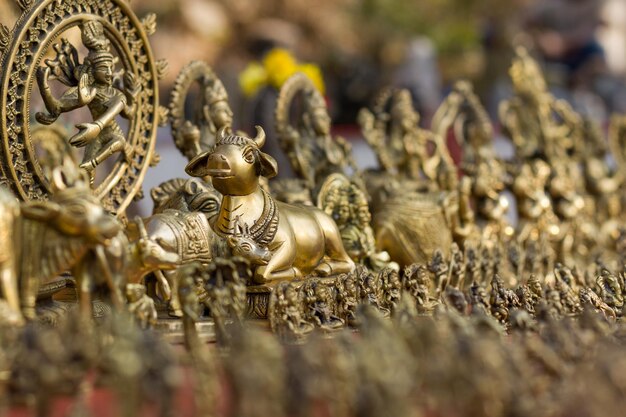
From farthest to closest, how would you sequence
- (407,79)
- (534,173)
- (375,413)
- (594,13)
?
(594,13) → (407,79) → (534,173) → (375,413)

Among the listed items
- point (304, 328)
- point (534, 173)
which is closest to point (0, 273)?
point (304, 328)

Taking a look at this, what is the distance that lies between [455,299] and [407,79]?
5.69 metres

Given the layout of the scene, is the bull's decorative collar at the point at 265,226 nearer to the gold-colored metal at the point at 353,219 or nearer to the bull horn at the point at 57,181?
the gold-colored metal at the point at 353,219

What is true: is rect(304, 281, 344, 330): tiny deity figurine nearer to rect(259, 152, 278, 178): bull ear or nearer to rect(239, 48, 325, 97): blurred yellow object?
rect(259, 152, 278, 178): bull ear

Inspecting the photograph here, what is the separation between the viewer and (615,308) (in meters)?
3.18

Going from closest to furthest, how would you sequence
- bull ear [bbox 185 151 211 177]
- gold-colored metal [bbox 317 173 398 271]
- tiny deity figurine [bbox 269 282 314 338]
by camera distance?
tiny deity figurine [bbox 269 282 314 338] < bull ear [bbox 185 151 211 177] < gold-colored metal [bbox 317 173 398 271]

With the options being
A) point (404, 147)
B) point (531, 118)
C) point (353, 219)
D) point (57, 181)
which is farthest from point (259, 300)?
point (531, 118)

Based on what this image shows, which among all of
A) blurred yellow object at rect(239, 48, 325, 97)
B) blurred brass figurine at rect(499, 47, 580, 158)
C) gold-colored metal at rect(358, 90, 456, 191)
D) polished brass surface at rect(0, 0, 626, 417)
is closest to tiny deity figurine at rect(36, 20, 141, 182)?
polished brass surface at rect(0, 0, 626, 417)

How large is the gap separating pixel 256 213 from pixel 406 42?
20.2 feet

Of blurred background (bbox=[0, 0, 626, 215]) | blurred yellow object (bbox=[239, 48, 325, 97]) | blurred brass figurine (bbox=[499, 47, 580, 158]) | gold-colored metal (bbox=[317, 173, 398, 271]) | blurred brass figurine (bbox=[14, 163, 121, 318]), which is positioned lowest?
blurred brass figurine (bbox=[14, 163, 121, 318])

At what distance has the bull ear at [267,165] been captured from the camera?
118 inches

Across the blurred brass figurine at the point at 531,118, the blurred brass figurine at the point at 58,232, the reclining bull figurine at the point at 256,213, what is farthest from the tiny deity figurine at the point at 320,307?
the blurred brass figurine at the point at 531,118

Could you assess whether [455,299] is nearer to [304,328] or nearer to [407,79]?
[304,328]

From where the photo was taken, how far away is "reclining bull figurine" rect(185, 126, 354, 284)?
2943 millimetres
